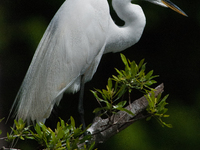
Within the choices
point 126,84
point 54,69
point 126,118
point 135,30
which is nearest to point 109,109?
point 126,84

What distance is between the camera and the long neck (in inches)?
84.0

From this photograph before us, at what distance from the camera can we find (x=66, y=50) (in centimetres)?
202

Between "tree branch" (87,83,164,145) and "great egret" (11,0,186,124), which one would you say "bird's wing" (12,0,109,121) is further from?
"tree branch" (87,83,164,145)

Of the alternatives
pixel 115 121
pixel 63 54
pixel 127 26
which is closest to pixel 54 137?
pixel 115 121

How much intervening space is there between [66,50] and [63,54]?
30mm

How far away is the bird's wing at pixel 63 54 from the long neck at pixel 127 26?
0.09 meters

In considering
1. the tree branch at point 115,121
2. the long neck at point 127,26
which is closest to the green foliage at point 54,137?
the tree branch at point 115,121

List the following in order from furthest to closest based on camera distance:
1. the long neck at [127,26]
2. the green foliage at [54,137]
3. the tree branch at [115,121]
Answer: the long neck at [127,26] < the tree branch at [115,121] < the green foliage at [54,137]

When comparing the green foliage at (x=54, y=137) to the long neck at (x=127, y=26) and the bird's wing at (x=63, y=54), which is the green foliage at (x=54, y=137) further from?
the long neck at (x=127, y=26)

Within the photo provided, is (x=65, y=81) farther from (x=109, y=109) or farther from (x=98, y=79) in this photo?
(x=98, y=79)

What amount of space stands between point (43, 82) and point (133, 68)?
0.68m

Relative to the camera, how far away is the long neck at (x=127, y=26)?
7.00 feet

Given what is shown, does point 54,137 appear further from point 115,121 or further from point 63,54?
point 63,54

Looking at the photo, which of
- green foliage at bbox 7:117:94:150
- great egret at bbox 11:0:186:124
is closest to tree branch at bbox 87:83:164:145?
great egret at bbox 11:0:186:124
